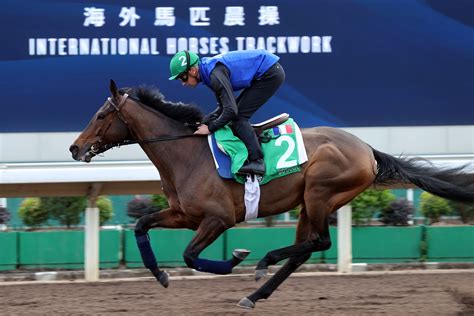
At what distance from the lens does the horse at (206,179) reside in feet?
19.2

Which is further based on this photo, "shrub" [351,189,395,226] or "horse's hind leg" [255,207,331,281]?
"shrub" [351,189,395,226]

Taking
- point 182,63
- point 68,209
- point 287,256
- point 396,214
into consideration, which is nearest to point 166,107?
point 182,63

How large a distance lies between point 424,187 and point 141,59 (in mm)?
2530

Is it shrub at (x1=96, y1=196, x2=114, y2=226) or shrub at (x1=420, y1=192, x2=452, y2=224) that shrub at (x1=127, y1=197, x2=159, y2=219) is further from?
shrub at (x1=420, y1=192, x2=452, y2=224)

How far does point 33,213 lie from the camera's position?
27.0 feet

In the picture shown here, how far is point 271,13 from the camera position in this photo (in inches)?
283

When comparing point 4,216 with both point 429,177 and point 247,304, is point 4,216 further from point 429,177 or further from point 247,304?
point 429,177

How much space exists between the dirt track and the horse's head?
3.72 feet

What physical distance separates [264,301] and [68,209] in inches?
103

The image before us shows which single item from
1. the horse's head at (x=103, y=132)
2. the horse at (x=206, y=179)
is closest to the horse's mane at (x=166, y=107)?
the horse at (x=206, y=179)

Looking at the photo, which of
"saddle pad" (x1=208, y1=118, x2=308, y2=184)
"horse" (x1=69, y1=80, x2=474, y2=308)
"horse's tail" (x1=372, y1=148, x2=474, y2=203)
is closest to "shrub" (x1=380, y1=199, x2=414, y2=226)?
"horse's tail" (x1=372, y1=148, x2=474, y2=203)

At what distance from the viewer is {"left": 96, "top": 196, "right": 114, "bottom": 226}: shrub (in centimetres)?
847

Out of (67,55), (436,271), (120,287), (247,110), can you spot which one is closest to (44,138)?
(67,55)

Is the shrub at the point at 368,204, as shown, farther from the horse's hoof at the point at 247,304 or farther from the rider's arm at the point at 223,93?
the rider's arm at the point at 223,93
